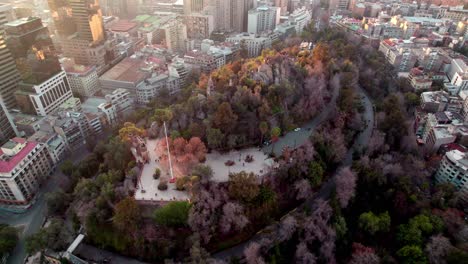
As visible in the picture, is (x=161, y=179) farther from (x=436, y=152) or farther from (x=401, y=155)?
(x=436, y=152)

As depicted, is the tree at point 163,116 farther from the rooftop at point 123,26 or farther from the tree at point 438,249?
the rooftop at point 123,26

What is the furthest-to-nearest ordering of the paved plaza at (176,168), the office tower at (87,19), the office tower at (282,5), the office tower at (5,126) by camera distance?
the office tower at (282,5) < the office tower at (87,19) < the office tower at (5,126) < the paved plaza at (176,168)

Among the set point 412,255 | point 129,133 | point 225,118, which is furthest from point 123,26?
point 412,255

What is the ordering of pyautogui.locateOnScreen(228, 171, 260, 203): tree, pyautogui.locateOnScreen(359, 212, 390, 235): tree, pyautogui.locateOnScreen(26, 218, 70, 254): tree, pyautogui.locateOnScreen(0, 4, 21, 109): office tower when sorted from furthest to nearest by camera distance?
pyautogui.locateOnScreen(0, 4, 21, 109): office tower < pyautogui.locateOnScreen(359, 212, 390, 235): tree < pyautogui.locateOnScreen(26, 218, 70, 254): tree < pyautogui.locateOnScreen(228, 171, 260, 203): tree

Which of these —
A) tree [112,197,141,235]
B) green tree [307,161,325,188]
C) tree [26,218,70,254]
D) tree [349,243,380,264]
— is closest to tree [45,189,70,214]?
tree [26,218,70,254]

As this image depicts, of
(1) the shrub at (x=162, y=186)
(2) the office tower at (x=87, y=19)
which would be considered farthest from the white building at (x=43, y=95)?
(1) the shrub at (x=162, y=186)

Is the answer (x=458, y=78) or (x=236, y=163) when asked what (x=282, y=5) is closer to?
(x=458, y=78)

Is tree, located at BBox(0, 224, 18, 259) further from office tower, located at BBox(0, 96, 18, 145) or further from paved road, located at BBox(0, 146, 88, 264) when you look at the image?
office tower, located at BBox(0, 96, 18, 145)
